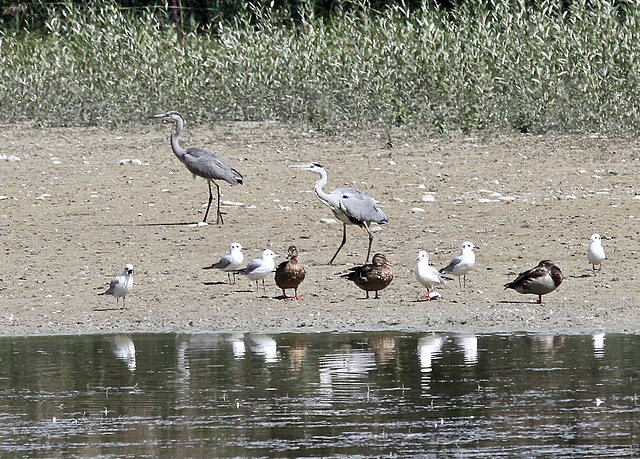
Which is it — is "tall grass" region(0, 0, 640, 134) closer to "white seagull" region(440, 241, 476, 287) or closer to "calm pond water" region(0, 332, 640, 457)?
"white seagull" region(440, 241, 476, 287)

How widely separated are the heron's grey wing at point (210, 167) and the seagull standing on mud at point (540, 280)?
5.25 m

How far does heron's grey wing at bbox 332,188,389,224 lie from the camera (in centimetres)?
1260

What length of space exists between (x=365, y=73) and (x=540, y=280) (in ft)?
32.3

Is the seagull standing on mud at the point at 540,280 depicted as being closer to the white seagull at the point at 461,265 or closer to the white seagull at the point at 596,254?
the white seagull at the point at 461,265

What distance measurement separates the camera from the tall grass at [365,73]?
733 inches

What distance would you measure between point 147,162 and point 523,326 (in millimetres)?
8488

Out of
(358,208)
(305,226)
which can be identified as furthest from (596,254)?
(305,226)

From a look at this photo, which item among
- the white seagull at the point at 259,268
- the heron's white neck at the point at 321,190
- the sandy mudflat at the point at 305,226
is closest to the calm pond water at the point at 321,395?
the sandy mudflat at the point at 305,226

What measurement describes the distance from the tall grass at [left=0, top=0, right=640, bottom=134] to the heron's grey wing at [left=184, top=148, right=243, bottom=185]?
151 inches

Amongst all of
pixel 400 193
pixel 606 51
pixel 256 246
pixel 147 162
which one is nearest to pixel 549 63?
pixel 606 51

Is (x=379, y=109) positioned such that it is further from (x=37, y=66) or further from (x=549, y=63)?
(x=37, y=66)

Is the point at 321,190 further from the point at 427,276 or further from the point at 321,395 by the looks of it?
the point at 321,395

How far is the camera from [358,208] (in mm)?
12617

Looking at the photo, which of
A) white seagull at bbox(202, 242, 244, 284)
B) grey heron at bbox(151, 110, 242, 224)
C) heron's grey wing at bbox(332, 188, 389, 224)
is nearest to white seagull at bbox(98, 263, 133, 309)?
white seagull at bbox(202, 242, 244, 284)
